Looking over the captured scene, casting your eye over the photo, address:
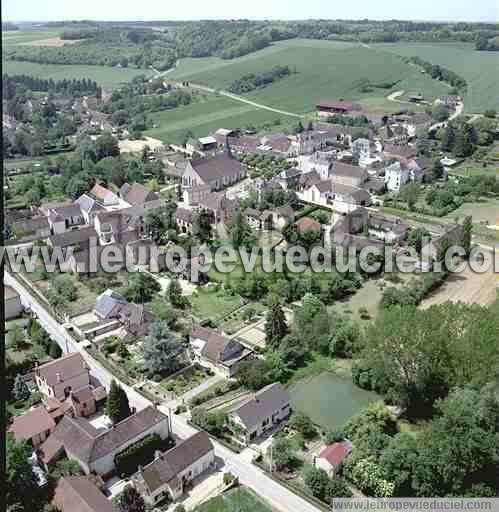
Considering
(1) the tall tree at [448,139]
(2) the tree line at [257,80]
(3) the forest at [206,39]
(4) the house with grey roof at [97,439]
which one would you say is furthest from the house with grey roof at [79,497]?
(3) the forest at [206,39]

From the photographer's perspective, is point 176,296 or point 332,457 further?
point 176,296

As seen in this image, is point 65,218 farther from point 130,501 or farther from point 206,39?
point 206,39

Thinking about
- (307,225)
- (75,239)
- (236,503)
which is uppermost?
(307,225)

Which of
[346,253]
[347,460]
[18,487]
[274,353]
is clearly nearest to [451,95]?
[346,253]

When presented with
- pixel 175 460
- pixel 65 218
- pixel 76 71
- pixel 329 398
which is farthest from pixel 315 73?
pixel 175 460

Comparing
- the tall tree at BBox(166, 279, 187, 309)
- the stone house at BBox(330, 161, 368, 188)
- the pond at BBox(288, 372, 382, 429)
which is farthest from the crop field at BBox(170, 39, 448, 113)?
the pond at BBox(288, 372, 382, 429)

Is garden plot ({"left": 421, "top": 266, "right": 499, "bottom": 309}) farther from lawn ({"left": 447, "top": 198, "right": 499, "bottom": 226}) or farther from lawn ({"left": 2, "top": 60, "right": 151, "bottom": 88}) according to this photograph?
lawn ({"left": 2, "top": 60, "right": 151, "bottom": 88})

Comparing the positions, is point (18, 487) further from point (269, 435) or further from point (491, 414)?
point (491, 414)
